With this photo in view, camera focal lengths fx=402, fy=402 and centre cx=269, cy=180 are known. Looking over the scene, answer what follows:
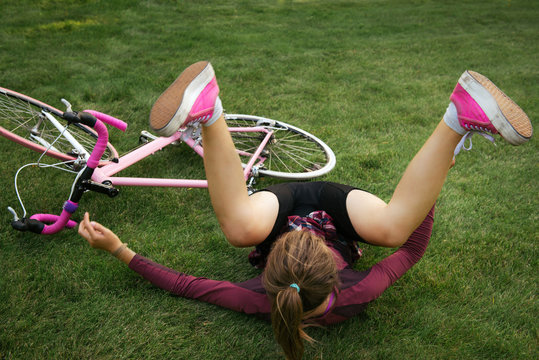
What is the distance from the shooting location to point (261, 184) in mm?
3475

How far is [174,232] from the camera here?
291 centimetres

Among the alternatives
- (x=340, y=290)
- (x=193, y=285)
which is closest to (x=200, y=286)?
(x=193, y=285)

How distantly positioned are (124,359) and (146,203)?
1314mm

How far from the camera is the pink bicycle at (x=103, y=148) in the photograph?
2584mm

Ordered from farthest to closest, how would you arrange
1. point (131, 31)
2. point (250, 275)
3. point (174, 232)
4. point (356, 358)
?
point (131, 31), point (174, 232), point (250, 275), point (356, 358)

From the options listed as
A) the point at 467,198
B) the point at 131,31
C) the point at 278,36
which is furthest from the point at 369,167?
the point at 131,31

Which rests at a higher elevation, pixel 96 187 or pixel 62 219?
pixel 96 187

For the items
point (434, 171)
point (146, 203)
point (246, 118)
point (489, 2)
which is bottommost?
point (146, 203)

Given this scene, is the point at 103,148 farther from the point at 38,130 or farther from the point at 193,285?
the point at 38,130

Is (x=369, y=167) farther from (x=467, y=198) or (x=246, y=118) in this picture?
(x=246, y=118)

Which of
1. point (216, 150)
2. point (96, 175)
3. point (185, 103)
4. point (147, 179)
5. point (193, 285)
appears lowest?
point (193, 285)

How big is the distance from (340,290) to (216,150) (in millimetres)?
1003

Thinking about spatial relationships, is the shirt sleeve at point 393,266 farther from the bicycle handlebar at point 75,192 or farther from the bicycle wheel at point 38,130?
the bicycle wheel at point 38,130

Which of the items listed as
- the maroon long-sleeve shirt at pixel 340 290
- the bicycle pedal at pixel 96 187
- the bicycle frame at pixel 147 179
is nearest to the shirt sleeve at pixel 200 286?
the maroon long-sleeve shirt at pixel 340 290
